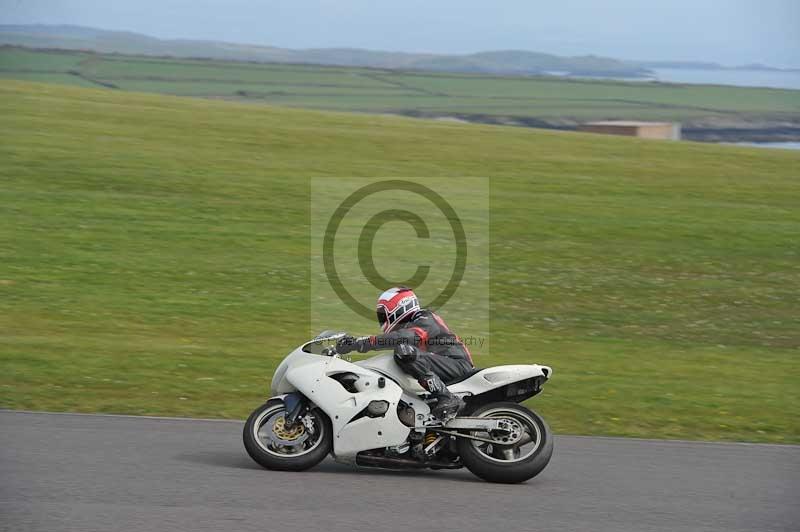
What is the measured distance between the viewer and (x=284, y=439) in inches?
347

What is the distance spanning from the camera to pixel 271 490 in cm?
805

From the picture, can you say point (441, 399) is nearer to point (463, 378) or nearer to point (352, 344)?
point (463, 378)

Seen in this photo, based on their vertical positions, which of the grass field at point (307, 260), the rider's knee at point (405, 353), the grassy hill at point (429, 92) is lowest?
the grass field at point (307, 260)

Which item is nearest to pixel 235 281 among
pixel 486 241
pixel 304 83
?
pixel 486 241

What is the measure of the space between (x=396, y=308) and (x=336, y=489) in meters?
1.62

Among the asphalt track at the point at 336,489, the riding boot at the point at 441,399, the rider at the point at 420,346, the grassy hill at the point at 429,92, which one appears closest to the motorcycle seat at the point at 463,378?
the rider at the point at 420,346

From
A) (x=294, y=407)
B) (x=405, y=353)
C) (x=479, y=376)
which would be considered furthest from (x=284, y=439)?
(x=479, y=376)

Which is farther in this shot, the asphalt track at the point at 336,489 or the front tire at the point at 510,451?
the front tire at the point at 510,451

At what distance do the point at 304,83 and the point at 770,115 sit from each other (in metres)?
46.0

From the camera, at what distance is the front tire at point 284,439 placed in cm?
873

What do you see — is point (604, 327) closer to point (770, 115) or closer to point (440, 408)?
point (440, 408)

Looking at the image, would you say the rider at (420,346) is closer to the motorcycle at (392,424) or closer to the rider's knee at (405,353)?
the rider's knee at (405,353)

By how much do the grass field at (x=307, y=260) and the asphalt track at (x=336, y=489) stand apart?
1.80 m

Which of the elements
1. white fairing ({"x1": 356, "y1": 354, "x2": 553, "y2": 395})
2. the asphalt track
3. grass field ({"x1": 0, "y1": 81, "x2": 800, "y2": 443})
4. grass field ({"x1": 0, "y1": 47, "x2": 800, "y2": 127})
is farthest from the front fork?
grass field ({"x1": 0, "y1": 47, "x2": 800, "y2": 127})
